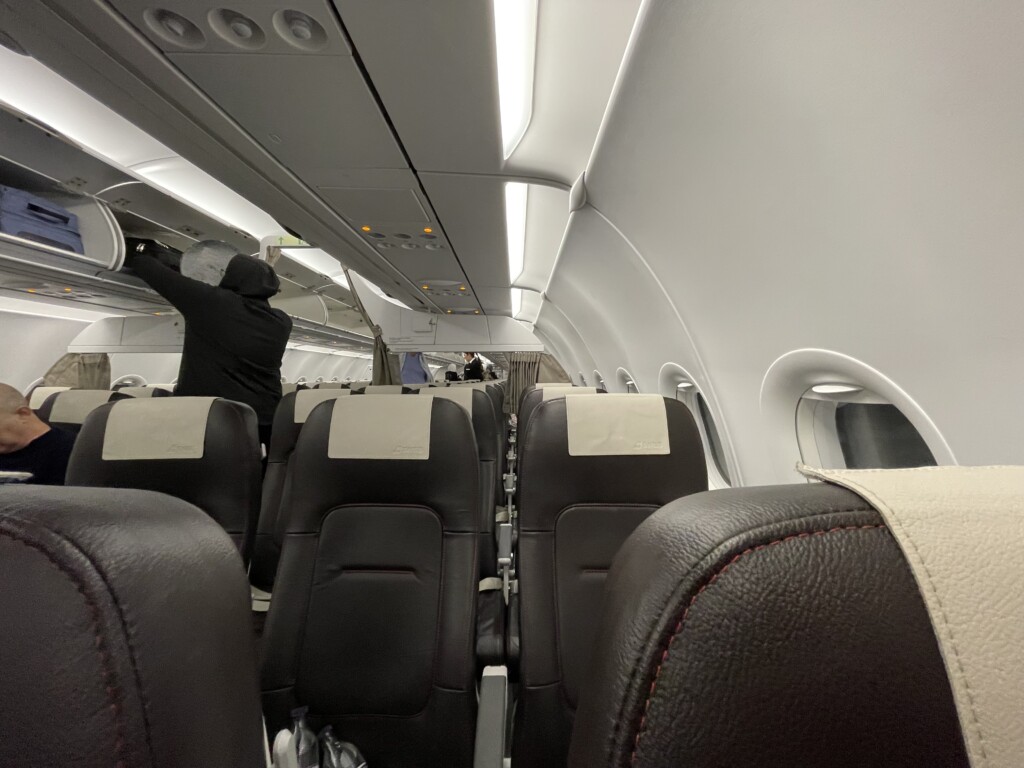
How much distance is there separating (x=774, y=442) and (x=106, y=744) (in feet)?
8.71

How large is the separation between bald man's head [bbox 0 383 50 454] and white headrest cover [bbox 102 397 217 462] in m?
0.42

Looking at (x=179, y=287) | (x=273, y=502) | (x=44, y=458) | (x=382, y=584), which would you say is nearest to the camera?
Result: (x=382, y=584)

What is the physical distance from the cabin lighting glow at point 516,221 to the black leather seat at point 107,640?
2883 mm

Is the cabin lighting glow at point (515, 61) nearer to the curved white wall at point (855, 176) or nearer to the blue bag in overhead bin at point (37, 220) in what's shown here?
the curved white wall at point (855, 176)

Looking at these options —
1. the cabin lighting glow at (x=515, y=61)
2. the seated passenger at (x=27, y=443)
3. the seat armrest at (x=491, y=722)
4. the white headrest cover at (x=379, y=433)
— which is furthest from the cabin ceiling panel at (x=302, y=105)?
the seat armrest at (x=491, y=722)

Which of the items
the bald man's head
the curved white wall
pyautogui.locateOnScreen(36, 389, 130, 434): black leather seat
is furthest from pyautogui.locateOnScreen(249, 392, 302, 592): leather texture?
the curved white wall

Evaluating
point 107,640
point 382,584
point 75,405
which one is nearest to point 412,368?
point 75,405

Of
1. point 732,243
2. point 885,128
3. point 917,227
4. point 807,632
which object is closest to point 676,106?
point 732,243

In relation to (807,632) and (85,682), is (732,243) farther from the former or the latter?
(85,682)

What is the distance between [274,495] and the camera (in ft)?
7.22

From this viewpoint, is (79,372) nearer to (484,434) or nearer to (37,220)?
(37,220)

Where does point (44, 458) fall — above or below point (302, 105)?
below

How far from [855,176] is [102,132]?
3.62 meters

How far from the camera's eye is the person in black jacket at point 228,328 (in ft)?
7.79
